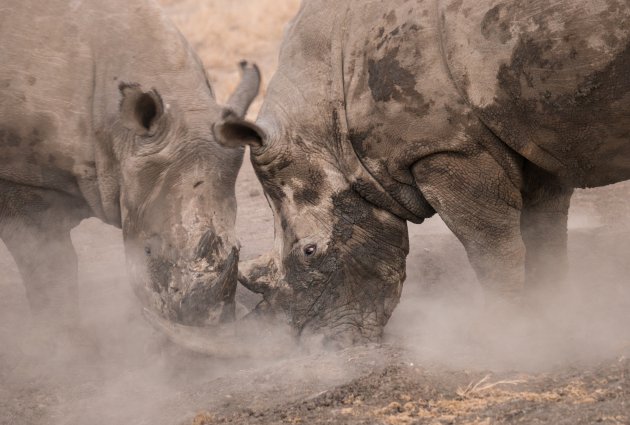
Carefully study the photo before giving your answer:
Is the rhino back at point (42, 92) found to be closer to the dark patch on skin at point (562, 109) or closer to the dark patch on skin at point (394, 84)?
the dark patch on skin at point (394, 84)

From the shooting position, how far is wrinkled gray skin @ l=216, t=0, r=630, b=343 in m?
5.07

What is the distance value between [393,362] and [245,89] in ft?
7.29

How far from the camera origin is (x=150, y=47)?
6500mm

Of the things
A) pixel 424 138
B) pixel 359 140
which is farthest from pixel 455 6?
pixel 359 140

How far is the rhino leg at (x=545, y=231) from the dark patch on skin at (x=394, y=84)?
98cm

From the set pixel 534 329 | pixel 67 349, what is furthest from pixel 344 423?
pixel 67 349

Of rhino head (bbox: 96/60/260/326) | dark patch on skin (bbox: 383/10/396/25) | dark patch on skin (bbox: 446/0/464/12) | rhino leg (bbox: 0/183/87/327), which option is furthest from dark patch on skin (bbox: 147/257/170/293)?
dark patch on skin (bbox: 446/0/464/12)

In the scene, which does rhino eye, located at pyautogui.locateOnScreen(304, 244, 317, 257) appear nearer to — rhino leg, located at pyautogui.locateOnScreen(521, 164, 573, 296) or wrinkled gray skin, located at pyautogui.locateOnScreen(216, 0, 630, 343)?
wrinkled gray skin, located at pyautogui.locateOnScreen(216, 0, 630, 343)

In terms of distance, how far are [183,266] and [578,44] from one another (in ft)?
8.29

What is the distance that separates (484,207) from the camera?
5.54 metres

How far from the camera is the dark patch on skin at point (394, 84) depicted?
17.6ft

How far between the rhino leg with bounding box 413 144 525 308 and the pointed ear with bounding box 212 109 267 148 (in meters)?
0.87

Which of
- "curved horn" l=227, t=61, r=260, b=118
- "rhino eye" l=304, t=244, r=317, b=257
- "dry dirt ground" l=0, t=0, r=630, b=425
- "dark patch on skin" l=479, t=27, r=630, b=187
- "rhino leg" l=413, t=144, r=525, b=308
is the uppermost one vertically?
"curved horn" l=227, t=61, r=260, b=118

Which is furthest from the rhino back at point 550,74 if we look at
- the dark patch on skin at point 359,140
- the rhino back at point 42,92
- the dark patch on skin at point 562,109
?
the rhino back at point 42,92
